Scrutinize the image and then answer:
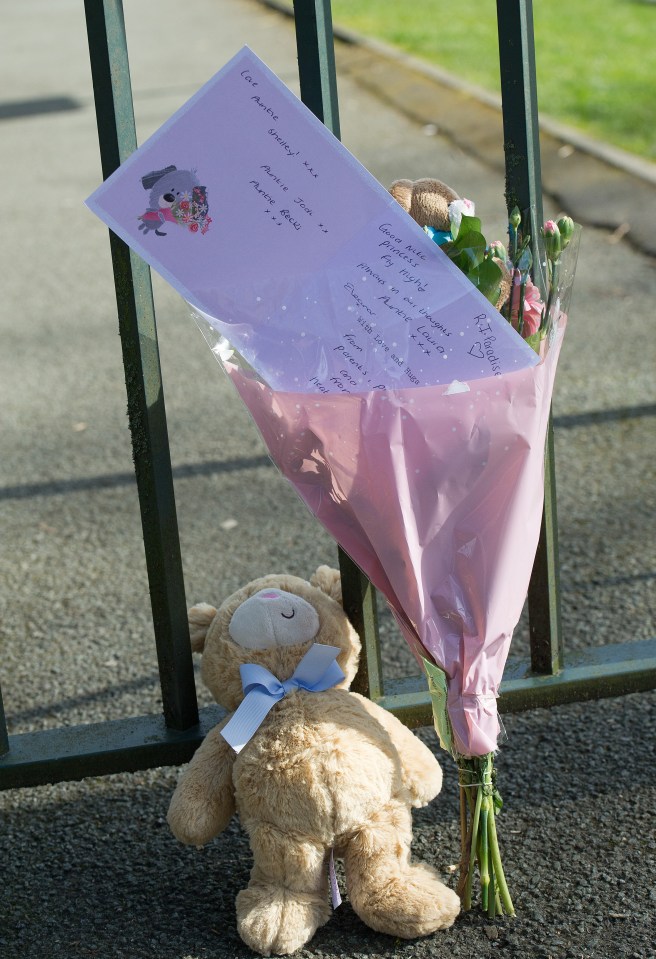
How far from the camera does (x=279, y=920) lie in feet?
5.86

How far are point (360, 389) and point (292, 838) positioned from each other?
70cm

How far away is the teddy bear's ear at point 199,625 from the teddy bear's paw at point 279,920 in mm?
436

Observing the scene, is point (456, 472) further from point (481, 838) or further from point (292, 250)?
point (481, 838)

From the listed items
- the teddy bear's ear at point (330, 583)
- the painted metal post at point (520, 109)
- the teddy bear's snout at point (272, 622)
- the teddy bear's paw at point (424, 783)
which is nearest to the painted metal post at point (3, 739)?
the teddy bear's snout at point (272, 622)

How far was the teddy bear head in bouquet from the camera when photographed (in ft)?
5.39

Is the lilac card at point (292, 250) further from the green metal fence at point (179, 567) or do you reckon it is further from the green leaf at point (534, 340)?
the green metal fence at point (179, 567)

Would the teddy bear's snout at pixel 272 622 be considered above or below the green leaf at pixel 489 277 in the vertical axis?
below

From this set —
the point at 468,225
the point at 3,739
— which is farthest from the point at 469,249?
the point at 3,739

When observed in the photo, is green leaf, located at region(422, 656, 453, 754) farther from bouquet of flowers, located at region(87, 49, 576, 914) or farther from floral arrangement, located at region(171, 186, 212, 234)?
floral arrangement, located at region(171, 186, 212, 234)

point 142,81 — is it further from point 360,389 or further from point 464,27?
point 360,389

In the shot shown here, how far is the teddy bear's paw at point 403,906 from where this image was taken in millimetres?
1781

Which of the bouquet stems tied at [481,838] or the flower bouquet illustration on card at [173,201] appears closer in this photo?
the flower bouquet illustration on card at [173,201]

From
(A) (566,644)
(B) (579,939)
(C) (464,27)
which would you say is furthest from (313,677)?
(C) (464,27)

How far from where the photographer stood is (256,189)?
63.8 inches
